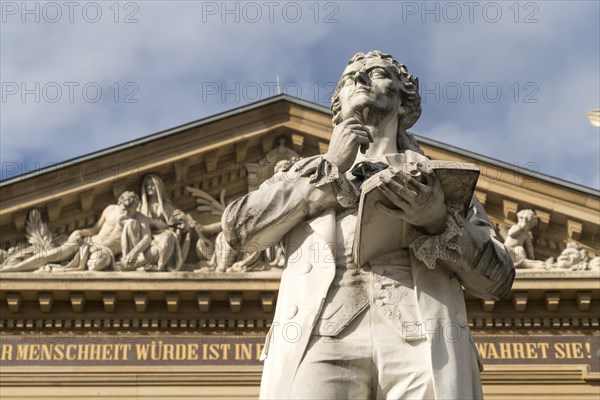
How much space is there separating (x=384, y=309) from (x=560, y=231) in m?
19.6

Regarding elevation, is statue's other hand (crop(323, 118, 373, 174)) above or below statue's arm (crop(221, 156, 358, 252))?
above

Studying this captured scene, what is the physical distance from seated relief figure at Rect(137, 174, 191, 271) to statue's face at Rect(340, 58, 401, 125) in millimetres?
17624

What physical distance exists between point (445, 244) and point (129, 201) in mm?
18874

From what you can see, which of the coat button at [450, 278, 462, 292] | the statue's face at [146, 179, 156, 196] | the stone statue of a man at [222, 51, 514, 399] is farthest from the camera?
the statue's face at [146, 179, 156, 196]

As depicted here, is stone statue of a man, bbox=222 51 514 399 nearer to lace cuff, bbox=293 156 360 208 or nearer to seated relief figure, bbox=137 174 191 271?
lace cuff, bbox=293 156 360 208

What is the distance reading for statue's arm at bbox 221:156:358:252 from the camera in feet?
17.0

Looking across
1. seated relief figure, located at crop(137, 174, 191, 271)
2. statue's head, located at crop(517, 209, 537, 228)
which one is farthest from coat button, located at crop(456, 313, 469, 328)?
statue's head, located at crop(517, 209, 537, 228)

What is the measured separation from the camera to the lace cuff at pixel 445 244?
16.5 feet

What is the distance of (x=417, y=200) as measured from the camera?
4922 mm

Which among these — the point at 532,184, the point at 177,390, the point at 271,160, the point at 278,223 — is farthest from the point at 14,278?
the point at 278,223

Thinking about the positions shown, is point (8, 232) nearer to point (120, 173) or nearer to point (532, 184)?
point (120, 173)

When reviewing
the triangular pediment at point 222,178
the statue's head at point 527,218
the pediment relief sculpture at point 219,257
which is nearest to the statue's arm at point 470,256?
the pediment relief sculpture at point 219,257

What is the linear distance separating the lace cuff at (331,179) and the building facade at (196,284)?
16743 mm

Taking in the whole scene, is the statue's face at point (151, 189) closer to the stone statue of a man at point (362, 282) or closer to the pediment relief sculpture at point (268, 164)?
the pediment relief sculpture at point (268, 164)
